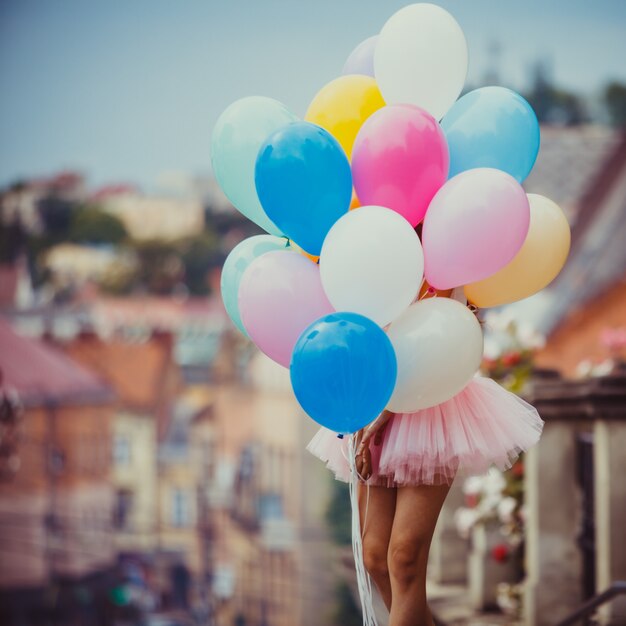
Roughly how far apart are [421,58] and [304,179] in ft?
1.53

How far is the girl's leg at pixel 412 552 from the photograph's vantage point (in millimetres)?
2291

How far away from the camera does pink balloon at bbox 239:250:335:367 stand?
2.27 metres

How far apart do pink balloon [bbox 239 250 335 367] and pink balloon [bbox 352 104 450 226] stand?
24 cm

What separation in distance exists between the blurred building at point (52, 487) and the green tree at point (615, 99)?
1076 cm

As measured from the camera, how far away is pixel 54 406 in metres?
18.2

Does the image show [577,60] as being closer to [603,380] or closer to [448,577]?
[448,577]

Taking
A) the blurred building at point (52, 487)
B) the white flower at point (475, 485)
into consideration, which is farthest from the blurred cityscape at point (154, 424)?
the white flower at point (475, 485)

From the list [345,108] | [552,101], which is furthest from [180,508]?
[345,108]

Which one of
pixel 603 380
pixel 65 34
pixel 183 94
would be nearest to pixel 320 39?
pixel 183 94

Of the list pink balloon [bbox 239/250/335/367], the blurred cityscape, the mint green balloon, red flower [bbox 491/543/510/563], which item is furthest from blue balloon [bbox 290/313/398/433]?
the blurred cityscape

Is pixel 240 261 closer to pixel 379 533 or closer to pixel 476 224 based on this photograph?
pixel 476 224

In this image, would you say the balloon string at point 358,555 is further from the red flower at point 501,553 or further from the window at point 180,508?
the window at point 180,508

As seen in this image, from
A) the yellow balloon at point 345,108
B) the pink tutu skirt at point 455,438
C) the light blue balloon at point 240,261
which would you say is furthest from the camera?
the light blue balloon at point 240,261

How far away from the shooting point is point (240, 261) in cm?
254
